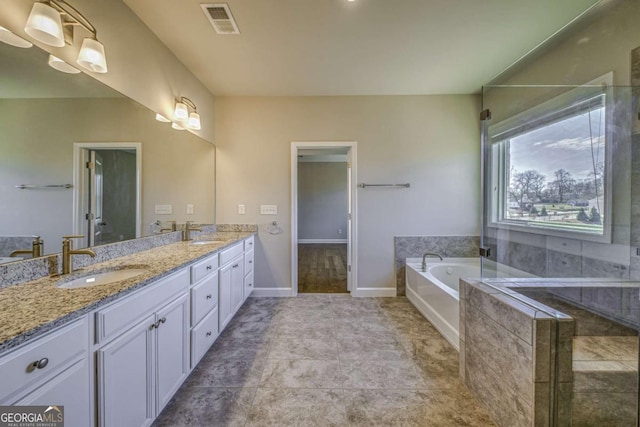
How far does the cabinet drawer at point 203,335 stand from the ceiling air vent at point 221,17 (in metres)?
2.27

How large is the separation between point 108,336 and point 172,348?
0.53 meters

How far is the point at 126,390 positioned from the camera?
111 cm

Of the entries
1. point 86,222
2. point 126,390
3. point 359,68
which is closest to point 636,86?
point 359,68

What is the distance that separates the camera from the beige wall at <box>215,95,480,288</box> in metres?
3.27

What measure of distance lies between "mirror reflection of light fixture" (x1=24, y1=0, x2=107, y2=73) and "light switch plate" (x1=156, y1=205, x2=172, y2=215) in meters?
1.16

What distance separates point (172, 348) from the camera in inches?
57.6

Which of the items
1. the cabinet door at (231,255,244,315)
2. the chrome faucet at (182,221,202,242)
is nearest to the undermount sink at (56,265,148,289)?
the cabinet door at (231,255,244,315)

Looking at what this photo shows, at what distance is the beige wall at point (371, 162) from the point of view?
10.7 ft

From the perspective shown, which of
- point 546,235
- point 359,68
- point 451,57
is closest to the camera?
point 546,235

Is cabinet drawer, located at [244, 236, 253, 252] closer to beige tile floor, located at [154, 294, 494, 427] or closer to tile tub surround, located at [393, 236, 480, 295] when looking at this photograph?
beige tile floor, located at [154, 294, 494, 427]

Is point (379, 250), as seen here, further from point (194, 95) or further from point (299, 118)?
point (194, 95)

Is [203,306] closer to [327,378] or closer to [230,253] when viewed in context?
[230,253]

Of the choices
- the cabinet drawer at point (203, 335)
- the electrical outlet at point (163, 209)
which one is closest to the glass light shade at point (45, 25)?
the electrical outlet at point (163, 209)

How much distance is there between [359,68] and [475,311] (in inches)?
95.8
